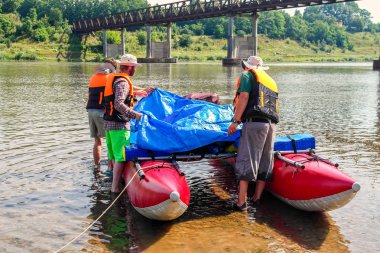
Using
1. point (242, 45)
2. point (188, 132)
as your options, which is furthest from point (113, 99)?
point (242, 45)

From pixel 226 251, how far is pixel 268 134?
222 cm

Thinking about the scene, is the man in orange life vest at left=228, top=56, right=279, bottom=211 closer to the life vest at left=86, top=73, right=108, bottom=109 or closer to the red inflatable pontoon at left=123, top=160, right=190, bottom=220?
the red inflatable pontoon at left=123, top=160, right=190, bottom=220

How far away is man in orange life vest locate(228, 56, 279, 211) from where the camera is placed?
7328 millimetres

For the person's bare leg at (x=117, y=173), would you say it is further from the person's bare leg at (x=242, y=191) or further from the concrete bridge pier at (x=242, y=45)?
the concrete bridge pier at (x=242, y=45)

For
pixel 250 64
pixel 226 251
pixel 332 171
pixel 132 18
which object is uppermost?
pixel 132 18

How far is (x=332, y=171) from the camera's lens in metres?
7.03

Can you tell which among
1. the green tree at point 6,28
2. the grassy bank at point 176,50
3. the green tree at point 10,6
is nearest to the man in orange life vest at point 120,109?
the grassy bank at point 176,50

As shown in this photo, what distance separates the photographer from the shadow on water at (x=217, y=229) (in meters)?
6.27

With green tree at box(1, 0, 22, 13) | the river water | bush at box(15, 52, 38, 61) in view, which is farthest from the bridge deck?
the river water

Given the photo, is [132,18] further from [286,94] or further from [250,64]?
[250,64]

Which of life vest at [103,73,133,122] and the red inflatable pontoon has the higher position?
life vest at [103,73,133,122]

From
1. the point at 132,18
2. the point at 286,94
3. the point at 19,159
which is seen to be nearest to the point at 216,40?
the point at 132,18

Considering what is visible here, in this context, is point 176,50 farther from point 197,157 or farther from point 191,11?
point 197,157

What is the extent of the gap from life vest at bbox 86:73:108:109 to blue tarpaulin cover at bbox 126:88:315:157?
3.22ft
